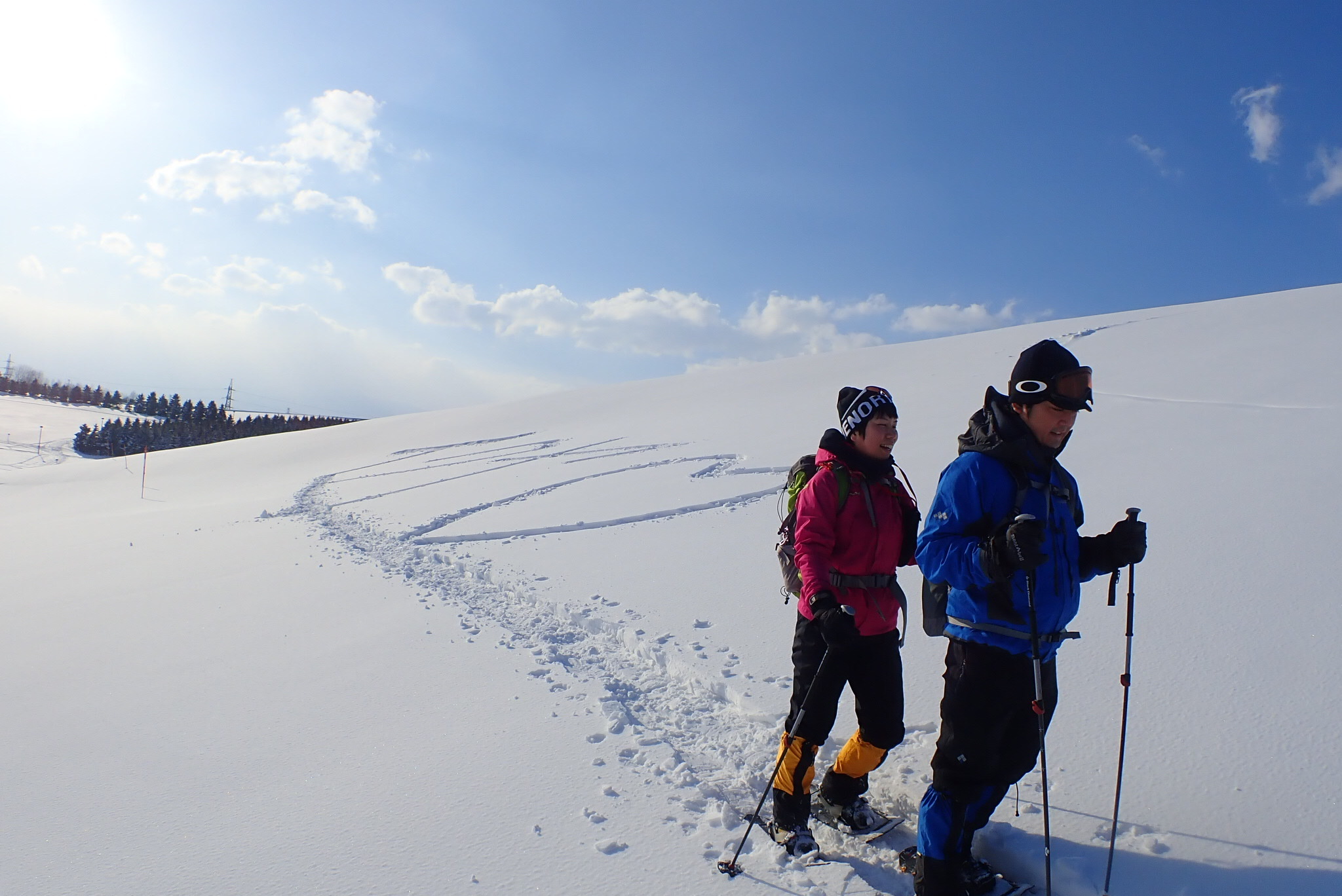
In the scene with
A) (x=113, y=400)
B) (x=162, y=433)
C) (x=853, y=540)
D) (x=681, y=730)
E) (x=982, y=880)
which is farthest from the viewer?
(x=113, y=400)

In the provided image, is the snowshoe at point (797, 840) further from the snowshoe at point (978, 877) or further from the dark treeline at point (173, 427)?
the dark treeline at point (173, 427)

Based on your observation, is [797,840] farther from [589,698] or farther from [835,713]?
[589,698]

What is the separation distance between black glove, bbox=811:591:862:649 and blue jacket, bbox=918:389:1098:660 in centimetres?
33

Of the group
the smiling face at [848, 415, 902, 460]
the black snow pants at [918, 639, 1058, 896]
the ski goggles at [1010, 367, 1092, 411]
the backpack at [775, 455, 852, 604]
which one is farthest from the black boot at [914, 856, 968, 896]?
the ski goggles at [1010, 367, 1092, 411]

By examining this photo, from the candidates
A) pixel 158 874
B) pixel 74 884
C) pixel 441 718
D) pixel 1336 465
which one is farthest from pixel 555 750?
pixel 1336 465

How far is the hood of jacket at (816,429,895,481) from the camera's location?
2762mm

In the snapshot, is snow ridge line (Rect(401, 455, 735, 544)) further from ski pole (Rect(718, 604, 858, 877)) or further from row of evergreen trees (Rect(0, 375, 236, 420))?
row of evergreen trees (Rect(0, 375, 236, 420))

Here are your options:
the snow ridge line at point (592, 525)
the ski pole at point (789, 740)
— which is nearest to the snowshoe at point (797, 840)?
the ski pole at point (789, 740)

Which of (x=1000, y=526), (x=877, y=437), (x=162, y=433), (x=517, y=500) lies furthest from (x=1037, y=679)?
(x=162, y=433)

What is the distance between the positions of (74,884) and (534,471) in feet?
36.6

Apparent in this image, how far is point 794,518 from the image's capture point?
2.85m

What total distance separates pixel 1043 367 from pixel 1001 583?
0.70 metres

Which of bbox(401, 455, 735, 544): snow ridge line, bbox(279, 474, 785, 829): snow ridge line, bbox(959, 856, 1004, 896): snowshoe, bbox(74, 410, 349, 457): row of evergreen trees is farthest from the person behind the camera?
bbox(74, 410, 349, 457): row of evergreen trees

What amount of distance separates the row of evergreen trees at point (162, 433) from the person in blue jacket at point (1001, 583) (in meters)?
50.4
